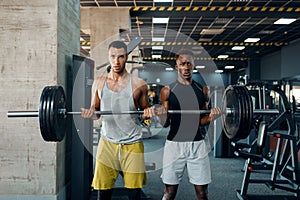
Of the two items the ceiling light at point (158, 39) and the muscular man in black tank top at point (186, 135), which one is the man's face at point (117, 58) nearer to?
the muscular man in black tank top at point (186, 135)

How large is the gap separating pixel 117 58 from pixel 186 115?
1.73 ft

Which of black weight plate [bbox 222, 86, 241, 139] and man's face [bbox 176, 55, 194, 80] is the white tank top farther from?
black weight plate [bbox 222, 86, 241, 139]

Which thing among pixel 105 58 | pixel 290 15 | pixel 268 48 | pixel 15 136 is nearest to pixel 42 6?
pixel 15 136

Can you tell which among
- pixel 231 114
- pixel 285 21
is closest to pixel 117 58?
pixel 231 114

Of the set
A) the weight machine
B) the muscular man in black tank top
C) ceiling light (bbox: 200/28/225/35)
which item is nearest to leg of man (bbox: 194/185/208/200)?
the muscular man in black tank top

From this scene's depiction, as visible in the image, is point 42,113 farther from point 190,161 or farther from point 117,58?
point 190,161

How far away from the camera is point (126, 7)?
625cm

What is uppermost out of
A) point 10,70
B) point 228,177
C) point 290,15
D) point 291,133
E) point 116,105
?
point 290,15

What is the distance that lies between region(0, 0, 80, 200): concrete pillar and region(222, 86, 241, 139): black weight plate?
1.10 metres

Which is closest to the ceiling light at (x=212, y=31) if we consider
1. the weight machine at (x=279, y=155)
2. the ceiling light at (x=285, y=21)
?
the ceiling light at (x=285, y=21)

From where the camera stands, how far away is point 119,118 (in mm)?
1821

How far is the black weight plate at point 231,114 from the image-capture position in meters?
1.74

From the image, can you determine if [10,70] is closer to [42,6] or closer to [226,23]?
[42,6]

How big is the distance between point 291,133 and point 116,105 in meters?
2.08
